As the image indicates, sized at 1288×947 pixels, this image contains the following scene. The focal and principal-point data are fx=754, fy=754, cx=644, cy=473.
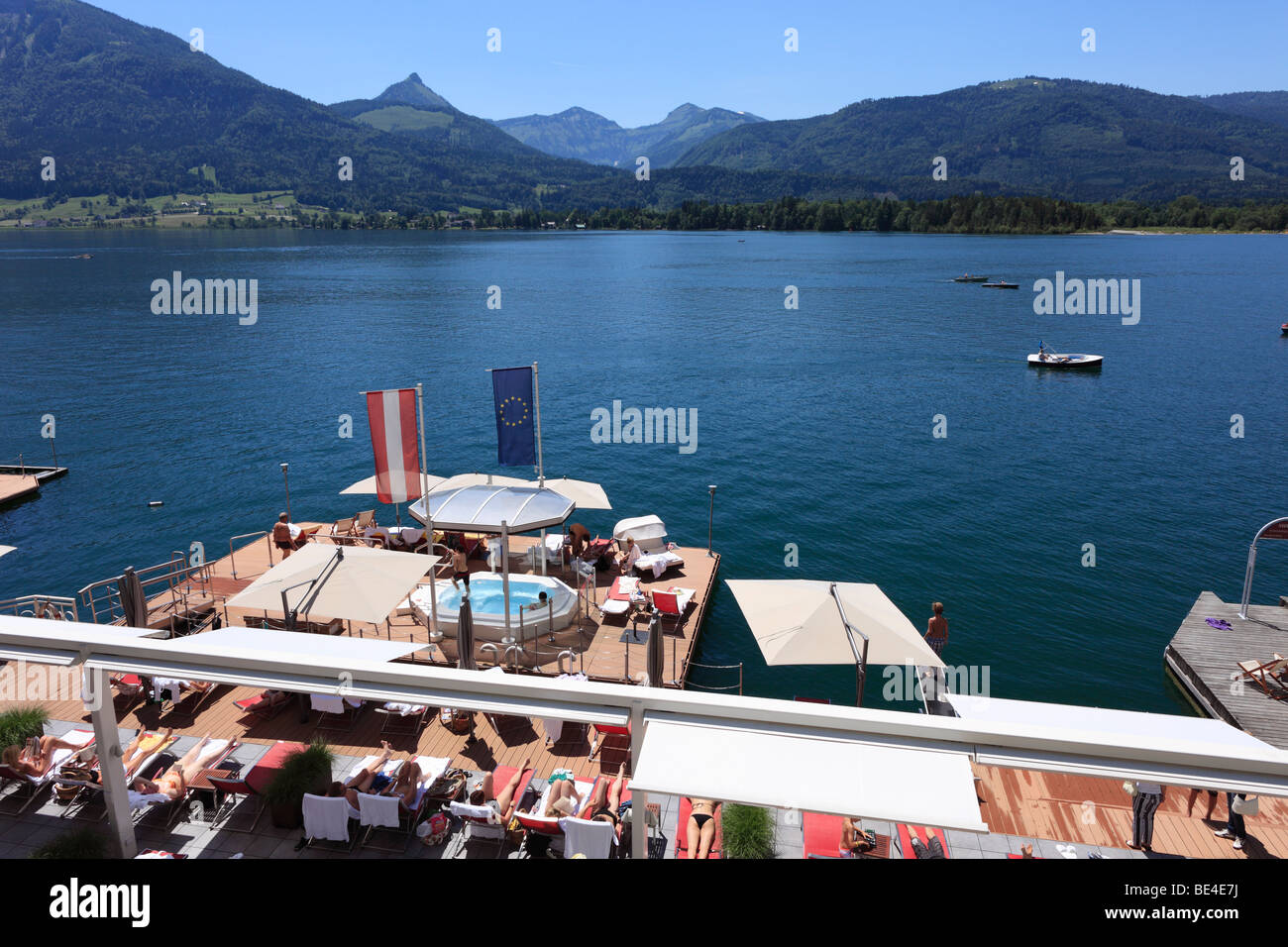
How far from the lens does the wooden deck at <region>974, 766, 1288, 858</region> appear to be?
11594 millimetres

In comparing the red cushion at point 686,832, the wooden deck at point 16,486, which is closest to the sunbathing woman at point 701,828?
the red cushion at point 686,832

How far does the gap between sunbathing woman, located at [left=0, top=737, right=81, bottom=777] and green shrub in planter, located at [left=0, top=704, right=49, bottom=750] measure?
167 millimetres

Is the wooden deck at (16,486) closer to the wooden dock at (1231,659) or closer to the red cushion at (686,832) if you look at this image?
the red cushion at (686,832)

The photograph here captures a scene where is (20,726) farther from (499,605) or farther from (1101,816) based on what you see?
(1101,816)

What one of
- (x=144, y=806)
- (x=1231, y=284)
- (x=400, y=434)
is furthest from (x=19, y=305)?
(x=1231, y=284)

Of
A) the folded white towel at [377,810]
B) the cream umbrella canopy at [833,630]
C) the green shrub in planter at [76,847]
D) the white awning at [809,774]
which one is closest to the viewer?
the white awning at [809,774]

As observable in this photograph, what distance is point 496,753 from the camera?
13.4 m

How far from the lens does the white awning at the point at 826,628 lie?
45.4 feet

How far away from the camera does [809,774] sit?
7.22 meters

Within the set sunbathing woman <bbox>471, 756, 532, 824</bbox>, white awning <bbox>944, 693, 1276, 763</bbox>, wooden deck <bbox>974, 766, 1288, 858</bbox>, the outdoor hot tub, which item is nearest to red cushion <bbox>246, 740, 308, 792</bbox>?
sunbathing woman <bbox>471, 756, 532, 824</bbox>

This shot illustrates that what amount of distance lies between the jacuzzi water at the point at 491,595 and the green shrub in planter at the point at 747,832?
9.34 meters

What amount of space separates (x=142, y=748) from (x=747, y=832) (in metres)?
9.57

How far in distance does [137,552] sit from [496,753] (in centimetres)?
2680
